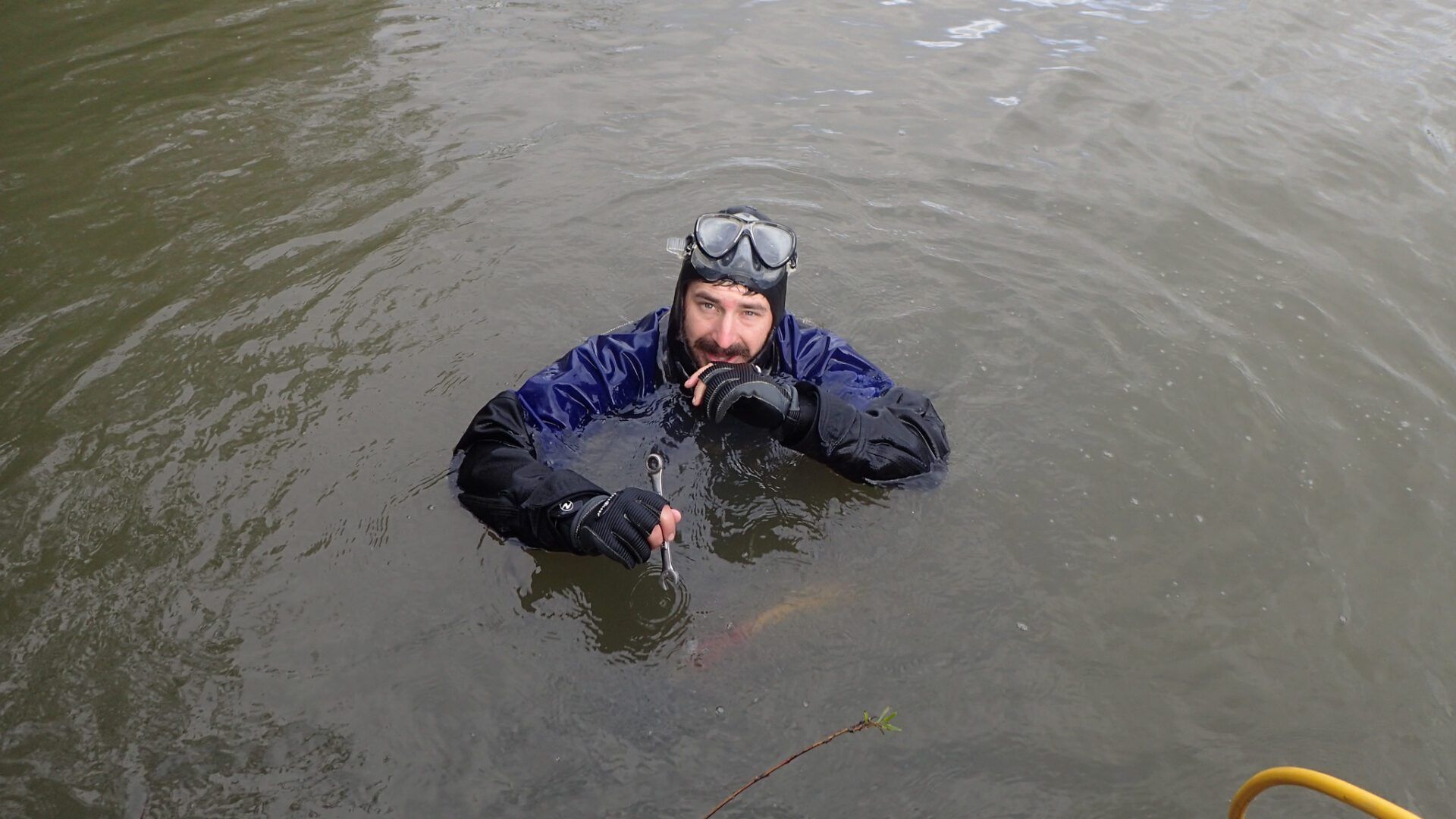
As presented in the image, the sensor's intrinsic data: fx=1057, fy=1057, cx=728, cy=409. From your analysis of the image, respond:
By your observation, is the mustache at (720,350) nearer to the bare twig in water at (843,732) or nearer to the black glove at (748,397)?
the black glove at (748,397)

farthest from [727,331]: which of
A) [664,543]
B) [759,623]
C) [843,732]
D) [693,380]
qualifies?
[843,732]

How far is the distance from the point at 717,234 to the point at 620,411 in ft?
2.78

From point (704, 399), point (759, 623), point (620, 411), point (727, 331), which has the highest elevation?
point (727, 331)

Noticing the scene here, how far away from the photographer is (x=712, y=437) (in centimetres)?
451

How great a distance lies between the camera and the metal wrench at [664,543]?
352 cm

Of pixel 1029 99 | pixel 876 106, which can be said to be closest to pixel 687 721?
pixel 876 106

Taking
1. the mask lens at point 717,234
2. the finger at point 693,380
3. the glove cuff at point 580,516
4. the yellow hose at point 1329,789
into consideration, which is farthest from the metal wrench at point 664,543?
the yellow hose at point 1329,789

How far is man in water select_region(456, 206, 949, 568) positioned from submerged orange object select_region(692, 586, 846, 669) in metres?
0.39

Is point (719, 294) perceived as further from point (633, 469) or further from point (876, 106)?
point (876, 106)

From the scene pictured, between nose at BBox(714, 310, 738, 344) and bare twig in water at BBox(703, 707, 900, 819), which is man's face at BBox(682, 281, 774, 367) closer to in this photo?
nose at BBox(714, 310, 738, 344)

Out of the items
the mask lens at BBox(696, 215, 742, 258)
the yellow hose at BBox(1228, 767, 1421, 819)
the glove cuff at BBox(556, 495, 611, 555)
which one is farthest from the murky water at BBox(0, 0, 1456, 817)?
the yellow hose at BBox(1228, 767, 1421, 819)

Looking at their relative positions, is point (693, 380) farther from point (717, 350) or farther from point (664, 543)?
point (664, 543)

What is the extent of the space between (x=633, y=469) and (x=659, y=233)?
2.24 meters

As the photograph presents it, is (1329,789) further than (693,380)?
No
